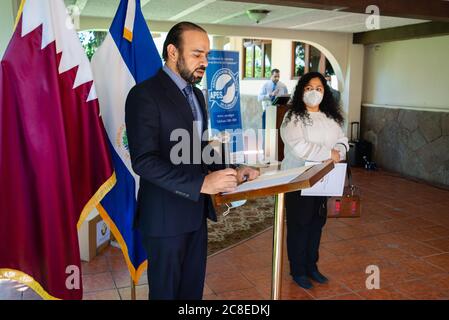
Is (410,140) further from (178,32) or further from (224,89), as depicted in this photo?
(178,32)

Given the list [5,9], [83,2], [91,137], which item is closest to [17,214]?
[91,137]

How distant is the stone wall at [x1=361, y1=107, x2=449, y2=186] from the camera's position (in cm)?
618

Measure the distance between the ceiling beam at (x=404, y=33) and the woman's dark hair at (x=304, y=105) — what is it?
12.7 feet

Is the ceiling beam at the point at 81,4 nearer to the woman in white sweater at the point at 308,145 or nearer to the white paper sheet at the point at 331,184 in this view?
the woman in white sweater at the point at 308,145

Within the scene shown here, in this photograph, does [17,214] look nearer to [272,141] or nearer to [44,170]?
[44,170]

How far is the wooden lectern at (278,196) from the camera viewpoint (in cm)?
129

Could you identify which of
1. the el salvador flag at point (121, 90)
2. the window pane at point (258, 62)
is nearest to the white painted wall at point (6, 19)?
the el salvador flag at point (121, 90)

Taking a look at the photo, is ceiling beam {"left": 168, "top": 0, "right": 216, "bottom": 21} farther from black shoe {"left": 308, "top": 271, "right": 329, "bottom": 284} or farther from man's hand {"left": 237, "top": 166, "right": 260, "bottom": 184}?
man's hand {"left": 237, "top": 166, "right": 260, "bottom": 184}

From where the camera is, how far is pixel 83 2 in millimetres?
4746

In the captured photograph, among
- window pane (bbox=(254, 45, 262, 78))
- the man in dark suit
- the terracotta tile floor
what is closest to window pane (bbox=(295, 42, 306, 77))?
window pane (bbox=(254, 45, 262, 78))

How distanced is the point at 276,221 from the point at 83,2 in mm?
4195

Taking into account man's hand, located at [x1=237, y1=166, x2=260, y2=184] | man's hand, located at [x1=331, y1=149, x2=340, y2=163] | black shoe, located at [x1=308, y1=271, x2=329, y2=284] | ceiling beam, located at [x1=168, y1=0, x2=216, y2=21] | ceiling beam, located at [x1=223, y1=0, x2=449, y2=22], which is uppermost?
ceiling beam, located at [x1=168, y1=0, x2=216, y2=21]

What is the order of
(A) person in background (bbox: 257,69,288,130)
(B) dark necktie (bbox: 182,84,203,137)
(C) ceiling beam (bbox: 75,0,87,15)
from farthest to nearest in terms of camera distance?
(A) person in background (bbox: 257,69,288,130)
(C) ceiling beam (bbox: 75,0,87,15)
(B) dark necktie (bbox: 182,84,203,137)
